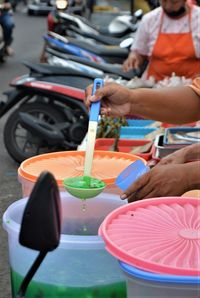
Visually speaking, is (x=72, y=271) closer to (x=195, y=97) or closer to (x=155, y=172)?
(x=155, y=172)

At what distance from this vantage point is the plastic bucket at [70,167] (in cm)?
211

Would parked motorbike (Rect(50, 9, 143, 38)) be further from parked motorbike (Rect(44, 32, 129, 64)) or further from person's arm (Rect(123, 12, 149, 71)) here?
person's arm (Rect(123, 12, 149, 71))

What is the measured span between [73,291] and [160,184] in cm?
51

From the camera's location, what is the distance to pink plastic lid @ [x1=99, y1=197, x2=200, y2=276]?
148cm

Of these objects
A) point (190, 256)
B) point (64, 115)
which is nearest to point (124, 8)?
point (64, 115)

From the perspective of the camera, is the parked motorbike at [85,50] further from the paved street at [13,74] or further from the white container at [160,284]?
the white container at [160,284]

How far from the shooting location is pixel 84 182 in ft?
6.23

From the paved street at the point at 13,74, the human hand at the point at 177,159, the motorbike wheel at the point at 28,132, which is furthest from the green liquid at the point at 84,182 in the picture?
the motorbike wheel at the point at 28,132

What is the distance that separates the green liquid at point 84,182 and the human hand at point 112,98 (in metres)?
0.36

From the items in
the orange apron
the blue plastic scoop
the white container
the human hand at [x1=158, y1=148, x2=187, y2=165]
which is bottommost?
the orange apron

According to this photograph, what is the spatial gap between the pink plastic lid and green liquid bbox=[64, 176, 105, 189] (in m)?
0.16

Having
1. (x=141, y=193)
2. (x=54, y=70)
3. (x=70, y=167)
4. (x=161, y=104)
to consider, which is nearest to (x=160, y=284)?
(x=141, y=193)

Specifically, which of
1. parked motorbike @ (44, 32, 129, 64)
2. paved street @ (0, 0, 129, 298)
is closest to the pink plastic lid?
paved street @ (0, 0, 129, 298)

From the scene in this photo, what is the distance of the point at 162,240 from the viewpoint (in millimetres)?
1606
